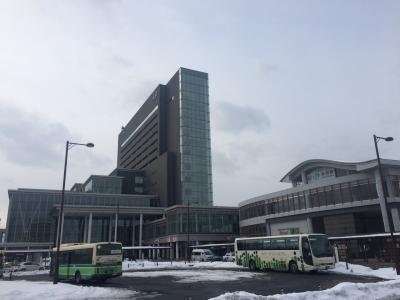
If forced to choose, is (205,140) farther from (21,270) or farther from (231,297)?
(231,297)

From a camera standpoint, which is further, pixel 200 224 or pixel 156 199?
pixel 156 199

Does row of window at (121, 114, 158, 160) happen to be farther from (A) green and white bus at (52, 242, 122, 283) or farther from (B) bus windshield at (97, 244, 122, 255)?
(B) bus windshield at (97, 244, 122, 255)

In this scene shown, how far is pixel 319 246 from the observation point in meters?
31.5

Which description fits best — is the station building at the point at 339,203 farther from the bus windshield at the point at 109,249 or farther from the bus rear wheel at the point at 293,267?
the bus windshield at the point at 109,249

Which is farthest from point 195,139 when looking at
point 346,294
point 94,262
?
point 346,294

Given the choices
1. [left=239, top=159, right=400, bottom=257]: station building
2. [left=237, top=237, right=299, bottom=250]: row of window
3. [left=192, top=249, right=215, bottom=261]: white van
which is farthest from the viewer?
[left=192, top=249, right=215, bottom=261]: white van

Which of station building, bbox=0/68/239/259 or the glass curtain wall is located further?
the glass curtain wall

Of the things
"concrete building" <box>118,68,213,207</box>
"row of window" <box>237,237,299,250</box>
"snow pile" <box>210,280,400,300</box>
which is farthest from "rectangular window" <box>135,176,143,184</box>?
"snow pile" <box>210,280,400,300</box>

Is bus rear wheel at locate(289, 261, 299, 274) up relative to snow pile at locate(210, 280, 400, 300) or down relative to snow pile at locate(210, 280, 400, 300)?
up

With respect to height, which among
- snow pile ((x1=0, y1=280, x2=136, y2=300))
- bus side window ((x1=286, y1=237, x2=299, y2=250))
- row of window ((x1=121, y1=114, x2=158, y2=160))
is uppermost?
row of window ((x1=121, y1=114, x2=158, y2=160))

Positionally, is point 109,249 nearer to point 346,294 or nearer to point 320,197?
point 346,294

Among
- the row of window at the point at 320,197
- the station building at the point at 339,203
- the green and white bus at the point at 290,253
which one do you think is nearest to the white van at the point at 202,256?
the station building at the point at 339,203

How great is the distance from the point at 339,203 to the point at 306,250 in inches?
1203

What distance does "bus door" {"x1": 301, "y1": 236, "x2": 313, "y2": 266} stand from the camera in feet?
101
